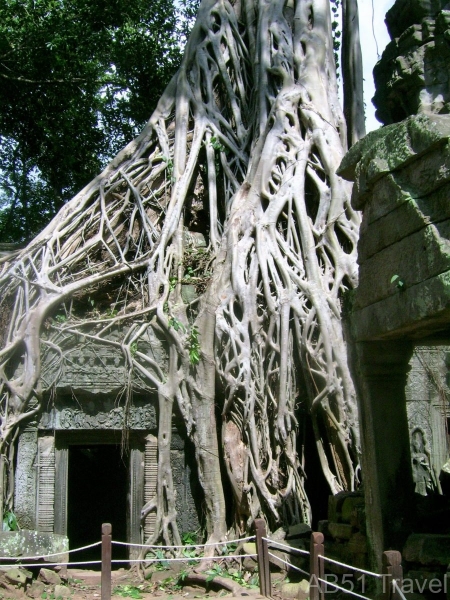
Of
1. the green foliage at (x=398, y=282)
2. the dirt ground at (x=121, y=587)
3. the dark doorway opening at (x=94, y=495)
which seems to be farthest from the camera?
the dark doorway opening at (x=94, y=495)

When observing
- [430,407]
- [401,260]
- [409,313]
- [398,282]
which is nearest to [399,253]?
[401,260]

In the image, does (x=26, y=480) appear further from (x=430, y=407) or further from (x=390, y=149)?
(x=390, y=149)

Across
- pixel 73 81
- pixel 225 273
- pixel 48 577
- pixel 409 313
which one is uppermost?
pixel 73 81

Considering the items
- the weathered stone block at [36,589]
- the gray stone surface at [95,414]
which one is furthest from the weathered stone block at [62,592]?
the gray stone surface at [95,414]

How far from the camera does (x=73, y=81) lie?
39.5 feet

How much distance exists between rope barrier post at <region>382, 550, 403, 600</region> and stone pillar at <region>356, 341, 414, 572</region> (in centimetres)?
80

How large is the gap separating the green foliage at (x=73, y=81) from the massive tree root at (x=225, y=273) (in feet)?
9.28

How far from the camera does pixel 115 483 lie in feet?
37.9

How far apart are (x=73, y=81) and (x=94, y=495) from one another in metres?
6.56

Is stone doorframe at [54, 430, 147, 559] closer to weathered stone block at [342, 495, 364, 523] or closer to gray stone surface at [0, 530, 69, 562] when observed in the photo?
gray stone surface at [0, 530, 69, 562]

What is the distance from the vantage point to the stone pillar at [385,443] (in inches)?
165

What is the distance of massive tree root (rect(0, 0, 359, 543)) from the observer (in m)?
6.96

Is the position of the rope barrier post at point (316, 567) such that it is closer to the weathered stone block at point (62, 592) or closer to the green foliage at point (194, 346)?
the weathered stone block at point (62, 592)

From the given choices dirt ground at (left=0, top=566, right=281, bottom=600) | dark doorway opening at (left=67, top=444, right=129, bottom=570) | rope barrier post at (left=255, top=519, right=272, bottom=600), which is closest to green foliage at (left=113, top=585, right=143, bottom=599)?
dirt ground at (left=0, top=566, right=281, bottom=600)
